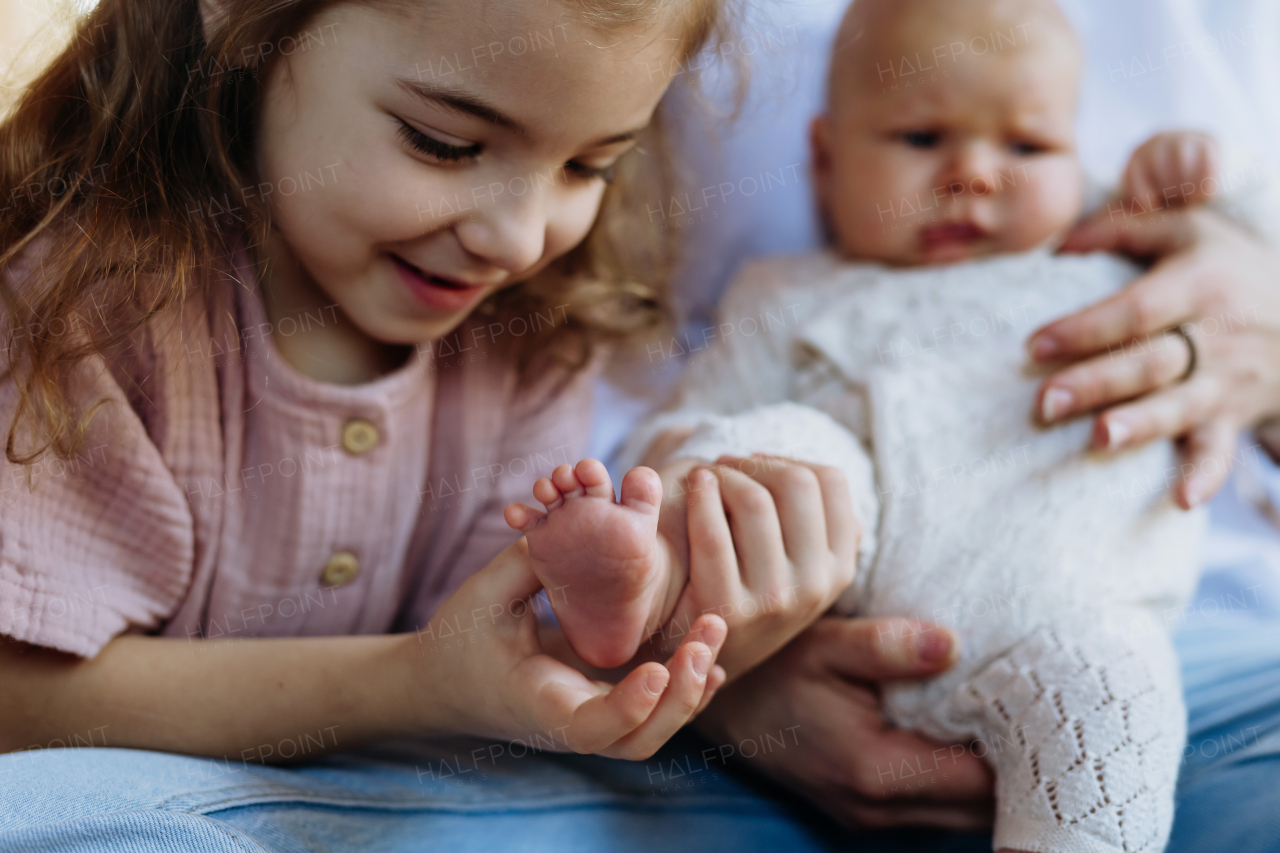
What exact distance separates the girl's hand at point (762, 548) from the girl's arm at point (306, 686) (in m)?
0.08

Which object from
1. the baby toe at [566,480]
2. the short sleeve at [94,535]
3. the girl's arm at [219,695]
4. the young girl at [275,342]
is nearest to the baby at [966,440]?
the baby toe at [566,480]

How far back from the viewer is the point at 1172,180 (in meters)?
1.14

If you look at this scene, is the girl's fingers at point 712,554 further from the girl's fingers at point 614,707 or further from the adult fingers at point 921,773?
the adult fingers at point 921,773

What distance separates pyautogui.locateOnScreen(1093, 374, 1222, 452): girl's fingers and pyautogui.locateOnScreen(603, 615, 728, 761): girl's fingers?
0.49 m

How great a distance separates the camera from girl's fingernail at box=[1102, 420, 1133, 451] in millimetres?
893

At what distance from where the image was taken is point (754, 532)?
74 cm

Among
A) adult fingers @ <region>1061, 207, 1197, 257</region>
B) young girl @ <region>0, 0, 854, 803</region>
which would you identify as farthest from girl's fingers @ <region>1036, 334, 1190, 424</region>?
young girl @ <region>0, 0, 854, 803</region>

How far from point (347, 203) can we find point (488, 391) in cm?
32

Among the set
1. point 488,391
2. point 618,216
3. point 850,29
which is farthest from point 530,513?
point 850,29

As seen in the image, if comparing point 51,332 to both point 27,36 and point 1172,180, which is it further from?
point 1172,180

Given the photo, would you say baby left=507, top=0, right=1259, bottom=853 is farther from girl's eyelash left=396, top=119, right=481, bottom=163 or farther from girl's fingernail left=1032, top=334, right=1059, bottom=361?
girl's eyelash left=396, top=119, right=481, bottom=163

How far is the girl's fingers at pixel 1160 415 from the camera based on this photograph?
35.4 inches

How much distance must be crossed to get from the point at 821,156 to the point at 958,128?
0.70 feet

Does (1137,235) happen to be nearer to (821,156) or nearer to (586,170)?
(821,156)
